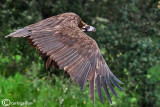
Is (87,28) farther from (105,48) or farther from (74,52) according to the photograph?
(74,52)

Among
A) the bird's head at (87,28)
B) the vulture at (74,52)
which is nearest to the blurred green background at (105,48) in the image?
the bird's head at (87,28)

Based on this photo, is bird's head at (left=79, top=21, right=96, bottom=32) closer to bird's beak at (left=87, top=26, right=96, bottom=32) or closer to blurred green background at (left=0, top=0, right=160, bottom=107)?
bird's beak at (left=87, top=26, right=96, bottom=32)

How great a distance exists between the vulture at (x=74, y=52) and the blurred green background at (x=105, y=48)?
4.10ft

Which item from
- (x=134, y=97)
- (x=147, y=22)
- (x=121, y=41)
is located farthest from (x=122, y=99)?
(x=147, y=22)

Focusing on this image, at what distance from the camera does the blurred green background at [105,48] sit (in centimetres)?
653

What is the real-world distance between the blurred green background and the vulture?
1.25 m

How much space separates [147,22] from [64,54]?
9.56 ft

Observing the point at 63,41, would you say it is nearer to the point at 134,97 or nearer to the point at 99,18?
the point at 99,18

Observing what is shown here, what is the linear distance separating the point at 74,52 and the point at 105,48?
2.32 metres

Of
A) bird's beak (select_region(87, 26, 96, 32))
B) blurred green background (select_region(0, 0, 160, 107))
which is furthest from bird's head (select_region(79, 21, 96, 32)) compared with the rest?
blurred green background (select_region(0, 0, 160, 107))

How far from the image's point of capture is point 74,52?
A: 4.88 meters

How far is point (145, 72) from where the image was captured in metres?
7.11

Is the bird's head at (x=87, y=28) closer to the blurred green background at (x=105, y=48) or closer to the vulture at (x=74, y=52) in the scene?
the blurred green background at (x=105, y=48)

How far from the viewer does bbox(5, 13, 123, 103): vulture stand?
4590 mm
